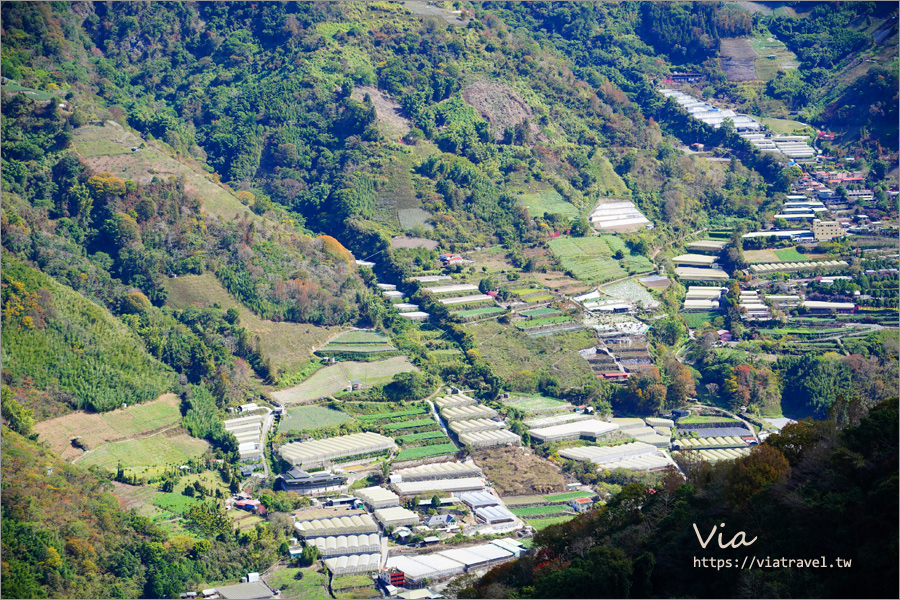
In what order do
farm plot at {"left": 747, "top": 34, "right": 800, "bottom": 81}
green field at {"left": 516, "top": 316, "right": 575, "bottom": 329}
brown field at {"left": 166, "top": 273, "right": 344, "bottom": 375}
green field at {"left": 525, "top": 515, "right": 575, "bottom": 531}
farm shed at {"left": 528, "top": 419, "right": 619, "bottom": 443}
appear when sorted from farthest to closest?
farm plot at {"left": 747, "top": 34, "right": 800, "bottom": 81}, green field at {"left": 516, "top": 316, "right": 575, "bottom": 329}, brown field at {"left": 166, "top": 273, "right": 344, "bottom": 375}, farm shed at {"left": 528, "top": 419, "right": 619, "bottom": 443}, green field at {"left": 525, "top": 515, "right": 575, "bottom": 531}

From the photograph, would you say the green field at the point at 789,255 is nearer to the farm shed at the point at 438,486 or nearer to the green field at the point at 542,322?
the green field at the point at 542,322

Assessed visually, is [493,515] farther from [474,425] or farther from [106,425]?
[106,425]

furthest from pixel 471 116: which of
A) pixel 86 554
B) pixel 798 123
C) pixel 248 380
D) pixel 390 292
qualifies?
pixel 86 554

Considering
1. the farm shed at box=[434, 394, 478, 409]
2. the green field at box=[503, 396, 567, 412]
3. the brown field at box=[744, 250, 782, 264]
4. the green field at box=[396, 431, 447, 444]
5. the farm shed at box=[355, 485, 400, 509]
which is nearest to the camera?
the farm shed at box=[355, 485, 400, 509]

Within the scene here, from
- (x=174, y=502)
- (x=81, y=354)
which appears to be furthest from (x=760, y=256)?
(x=174, y=502)

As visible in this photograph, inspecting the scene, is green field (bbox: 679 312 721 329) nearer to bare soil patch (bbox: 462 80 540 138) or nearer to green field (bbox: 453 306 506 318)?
green field (bbox: 453 306 506 318)

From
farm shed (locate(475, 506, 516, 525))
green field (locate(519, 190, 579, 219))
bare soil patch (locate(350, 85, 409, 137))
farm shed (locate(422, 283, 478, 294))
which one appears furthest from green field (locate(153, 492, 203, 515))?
bare soil patch (locate(350, 85, 409, 137))
